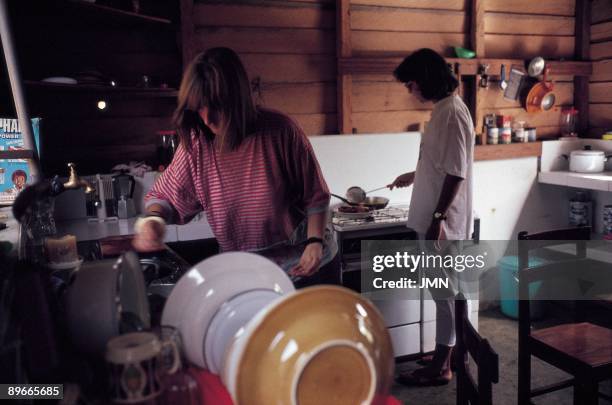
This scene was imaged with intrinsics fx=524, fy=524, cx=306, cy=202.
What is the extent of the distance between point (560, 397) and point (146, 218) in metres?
2.45

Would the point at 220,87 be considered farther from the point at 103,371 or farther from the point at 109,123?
the point at 109,123

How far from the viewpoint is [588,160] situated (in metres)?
3.89

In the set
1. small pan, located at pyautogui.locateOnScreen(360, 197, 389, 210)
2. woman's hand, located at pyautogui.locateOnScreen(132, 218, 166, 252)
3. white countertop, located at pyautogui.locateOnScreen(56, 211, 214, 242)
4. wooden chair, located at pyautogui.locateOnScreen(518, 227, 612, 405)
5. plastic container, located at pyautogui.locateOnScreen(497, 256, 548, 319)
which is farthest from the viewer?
plastic container, located at pyautogui.locateOnScreen(497, 256, 548, 319)

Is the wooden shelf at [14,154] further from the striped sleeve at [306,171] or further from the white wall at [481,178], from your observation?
the white wall at [481,178]

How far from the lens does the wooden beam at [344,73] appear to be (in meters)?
3.39

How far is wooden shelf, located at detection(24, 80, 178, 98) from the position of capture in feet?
8.34

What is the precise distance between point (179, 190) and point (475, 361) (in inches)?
36.9

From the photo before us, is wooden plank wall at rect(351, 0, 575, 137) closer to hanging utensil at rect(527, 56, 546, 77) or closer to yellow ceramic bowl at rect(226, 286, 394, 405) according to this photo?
hanging utensil at rect(527, 56, 546, 77)

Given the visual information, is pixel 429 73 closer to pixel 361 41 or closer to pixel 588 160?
pixel 361 41

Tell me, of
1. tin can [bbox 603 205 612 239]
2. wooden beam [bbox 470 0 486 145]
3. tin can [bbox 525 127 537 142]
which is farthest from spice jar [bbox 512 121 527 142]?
tin can [bbox 603 205 612 239]

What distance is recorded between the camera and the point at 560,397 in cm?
270

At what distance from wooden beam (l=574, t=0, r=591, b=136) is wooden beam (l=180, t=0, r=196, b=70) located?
308 centimetres

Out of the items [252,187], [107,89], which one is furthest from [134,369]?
[107,89]

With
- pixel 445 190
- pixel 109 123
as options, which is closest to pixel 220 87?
pixel 445 190
